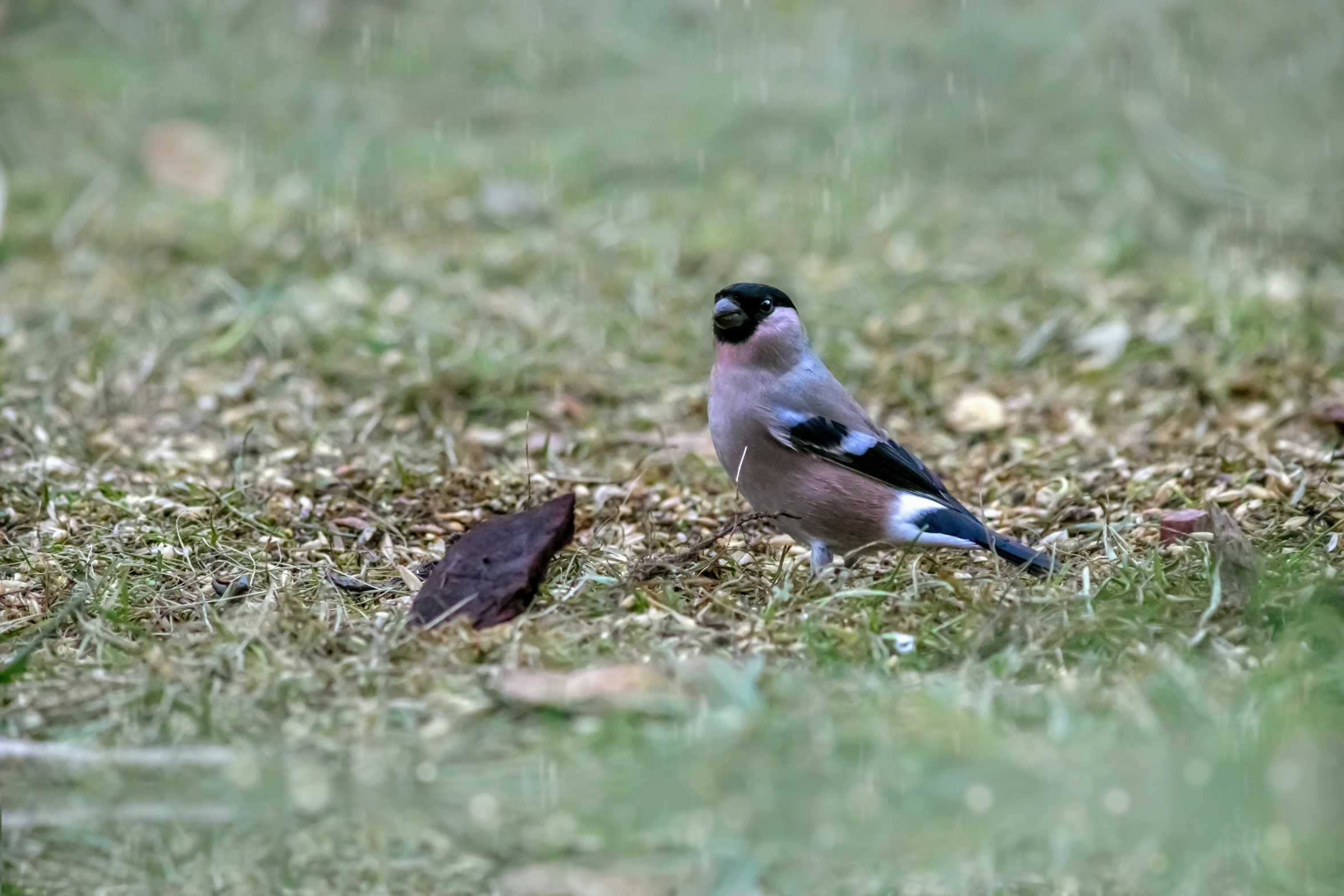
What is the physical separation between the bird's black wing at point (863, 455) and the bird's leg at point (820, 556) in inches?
7.4

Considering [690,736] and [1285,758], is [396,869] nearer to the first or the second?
[690,736]

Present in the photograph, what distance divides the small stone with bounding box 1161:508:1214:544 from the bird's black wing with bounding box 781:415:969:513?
457 millimetres

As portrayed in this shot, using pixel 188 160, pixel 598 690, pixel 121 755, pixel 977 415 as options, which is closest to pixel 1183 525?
pixel 977 415

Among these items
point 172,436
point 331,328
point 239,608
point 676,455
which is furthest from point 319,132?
point 239,608

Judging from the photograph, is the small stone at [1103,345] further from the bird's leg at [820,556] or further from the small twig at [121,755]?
the small twig at [121,755]

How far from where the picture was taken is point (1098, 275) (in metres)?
5.79

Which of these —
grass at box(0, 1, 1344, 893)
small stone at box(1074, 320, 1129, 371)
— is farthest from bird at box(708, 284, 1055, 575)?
small stone at box(1074, 320, 1129, 371)

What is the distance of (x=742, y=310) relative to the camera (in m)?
3.70

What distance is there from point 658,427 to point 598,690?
1909 mm

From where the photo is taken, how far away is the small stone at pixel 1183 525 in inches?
136

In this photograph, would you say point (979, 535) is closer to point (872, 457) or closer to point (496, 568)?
point (872, 457)

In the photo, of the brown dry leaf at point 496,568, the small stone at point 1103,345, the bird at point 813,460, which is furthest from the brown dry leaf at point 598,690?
the small stone at point 1103,345

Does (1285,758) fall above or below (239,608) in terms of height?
above

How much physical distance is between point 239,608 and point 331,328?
217cm
